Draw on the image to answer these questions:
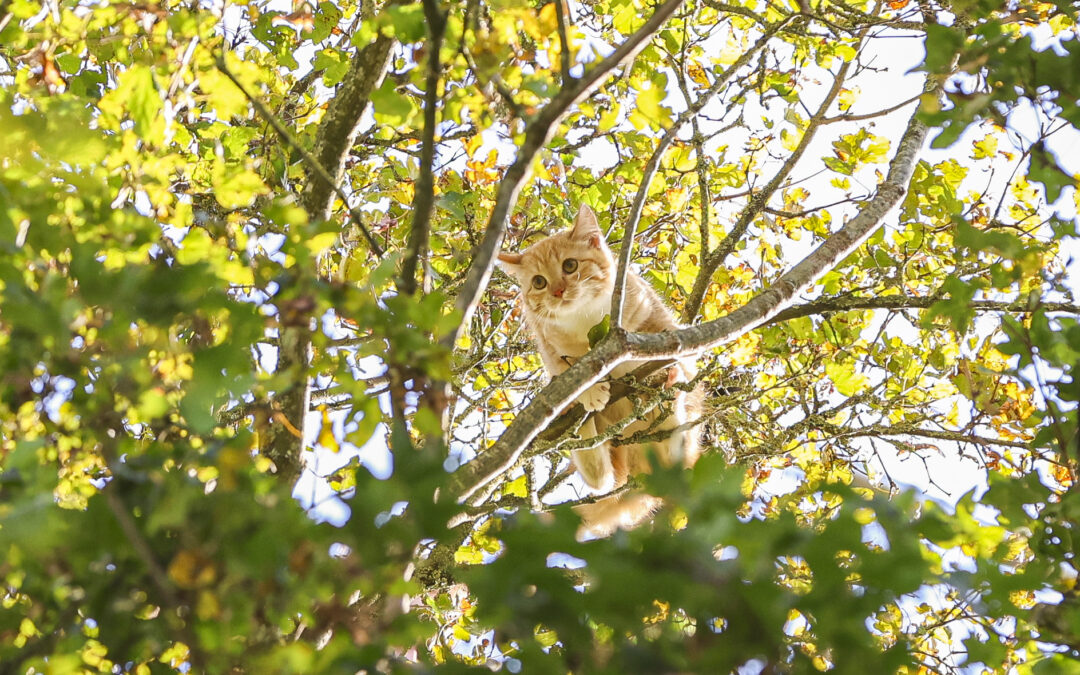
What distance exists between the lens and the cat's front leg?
171 inches

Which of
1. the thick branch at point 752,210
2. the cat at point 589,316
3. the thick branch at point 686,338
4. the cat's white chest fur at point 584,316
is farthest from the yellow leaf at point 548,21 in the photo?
the cat's white chest fur at point 584,316

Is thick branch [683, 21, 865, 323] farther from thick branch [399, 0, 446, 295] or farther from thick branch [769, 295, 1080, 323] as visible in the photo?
thick branch [399, 0, 446, 295]

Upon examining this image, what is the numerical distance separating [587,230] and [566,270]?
0.27 metres

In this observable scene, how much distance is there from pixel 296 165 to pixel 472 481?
4.75ft

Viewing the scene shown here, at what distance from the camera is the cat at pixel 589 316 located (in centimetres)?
439

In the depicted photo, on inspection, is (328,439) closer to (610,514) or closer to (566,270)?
(610,514)

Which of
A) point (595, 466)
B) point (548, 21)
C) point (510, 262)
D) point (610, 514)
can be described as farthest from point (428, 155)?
point (510, 262)

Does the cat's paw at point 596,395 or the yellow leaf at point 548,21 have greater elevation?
the cat's paw at point 596,395

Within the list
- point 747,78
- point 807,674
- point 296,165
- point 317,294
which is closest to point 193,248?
point 317,294

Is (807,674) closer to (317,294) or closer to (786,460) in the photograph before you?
(317,294)

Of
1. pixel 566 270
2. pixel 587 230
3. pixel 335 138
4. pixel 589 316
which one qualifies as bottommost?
pixel 335 138

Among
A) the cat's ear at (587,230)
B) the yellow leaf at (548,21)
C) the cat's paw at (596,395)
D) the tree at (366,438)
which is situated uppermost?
the cat's ear at (587,230)

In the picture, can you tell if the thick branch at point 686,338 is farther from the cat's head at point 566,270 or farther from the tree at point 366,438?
the cat's head at point 566,270

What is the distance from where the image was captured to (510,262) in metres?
4.88
